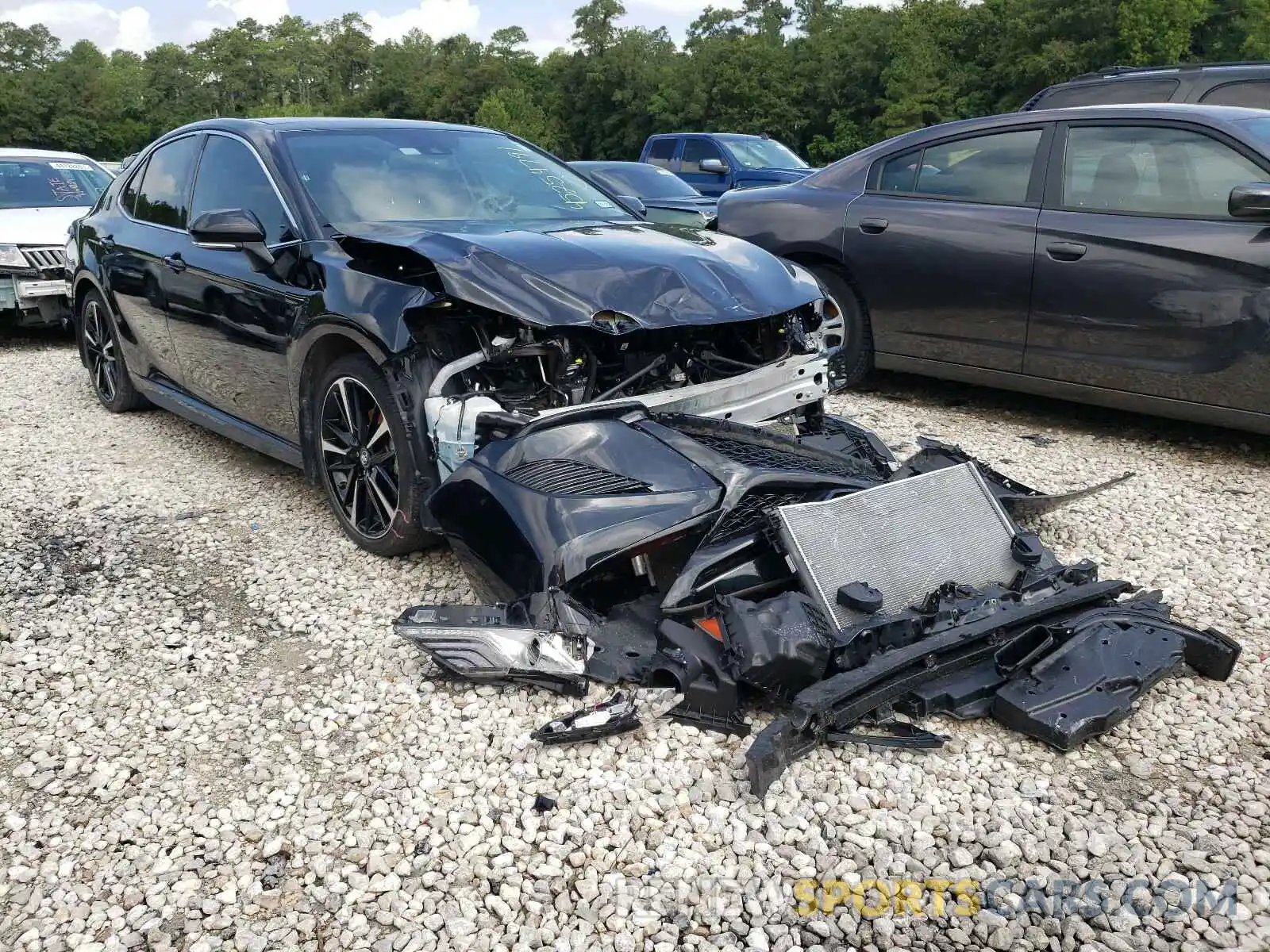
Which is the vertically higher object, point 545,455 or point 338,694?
point 545,455

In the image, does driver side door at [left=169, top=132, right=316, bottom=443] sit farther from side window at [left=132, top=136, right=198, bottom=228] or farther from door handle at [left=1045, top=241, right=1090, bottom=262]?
door handle at [left=1045, top=241, right=1090, bottom=262]

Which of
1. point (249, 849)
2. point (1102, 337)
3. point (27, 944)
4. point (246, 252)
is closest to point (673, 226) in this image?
point (246, 252)

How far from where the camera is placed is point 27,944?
216 cm

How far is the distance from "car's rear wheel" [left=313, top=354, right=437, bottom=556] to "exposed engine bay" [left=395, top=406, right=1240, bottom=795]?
40cm

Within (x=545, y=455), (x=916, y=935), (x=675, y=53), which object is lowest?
(x=916, y=935)

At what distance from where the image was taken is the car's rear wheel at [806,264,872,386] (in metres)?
6.19

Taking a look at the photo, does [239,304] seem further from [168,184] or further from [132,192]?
[132,192]

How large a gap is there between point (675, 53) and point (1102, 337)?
5593cm

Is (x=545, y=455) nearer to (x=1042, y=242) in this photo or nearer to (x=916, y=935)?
(x=916, y=935)

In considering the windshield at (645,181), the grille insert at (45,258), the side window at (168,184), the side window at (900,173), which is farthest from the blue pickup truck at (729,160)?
the side window at (168,184)

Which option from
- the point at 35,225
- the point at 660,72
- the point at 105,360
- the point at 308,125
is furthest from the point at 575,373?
the point at 660,72

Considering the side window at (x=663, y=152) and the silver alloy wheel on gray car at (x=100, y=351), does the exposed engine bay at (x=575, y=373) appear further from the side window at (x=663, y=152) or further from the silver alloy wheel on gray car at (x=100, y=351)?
the side window at (x=663, y=152)

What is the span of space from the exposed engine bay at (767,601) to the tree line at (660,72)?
62.7ft

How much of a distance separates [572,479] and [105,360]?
458 cm
